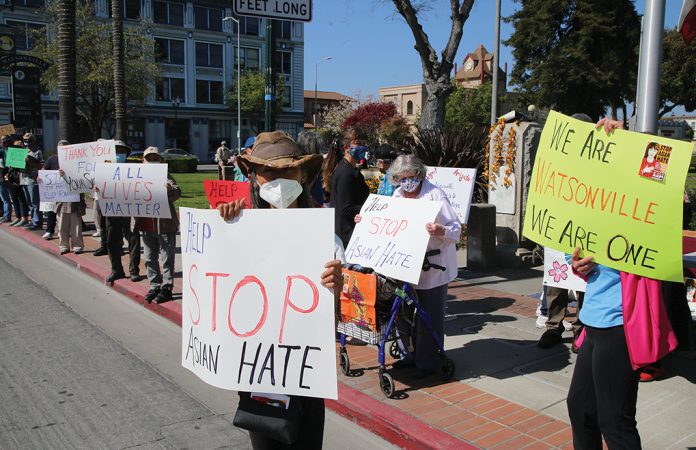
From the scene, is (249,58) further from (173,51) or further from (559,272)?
(559,272)

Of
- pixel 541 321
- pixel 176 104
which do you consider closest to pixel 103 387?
pixel 541 321

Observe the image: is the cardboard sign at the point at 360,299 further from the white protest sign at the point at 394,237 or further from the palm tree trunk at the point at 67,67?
the palm tree trunk at the point at 67,67

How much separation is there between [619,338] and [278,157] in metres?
1.83

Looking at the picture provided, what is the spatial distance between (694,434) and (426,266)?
214 cm

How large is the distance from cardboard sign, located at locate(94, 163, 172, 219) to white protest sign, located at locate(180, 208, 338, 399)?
16.7 ft

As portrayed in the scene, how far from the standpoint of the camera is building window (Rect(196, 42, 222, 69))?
210 feet

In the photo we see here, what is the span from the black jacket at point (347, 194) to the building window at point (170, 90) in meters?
59.9

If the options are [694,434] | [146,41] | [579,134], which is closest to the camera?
[579,134]

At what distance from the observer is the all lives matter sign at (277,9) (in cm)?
576

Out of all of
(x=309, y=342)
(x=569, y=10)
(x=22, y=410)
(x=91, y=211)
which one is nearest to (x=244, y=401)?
(x=309, y=342)

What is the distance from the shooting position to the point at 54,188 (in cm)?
1088

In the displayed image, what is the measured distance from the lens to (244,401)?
266 cm

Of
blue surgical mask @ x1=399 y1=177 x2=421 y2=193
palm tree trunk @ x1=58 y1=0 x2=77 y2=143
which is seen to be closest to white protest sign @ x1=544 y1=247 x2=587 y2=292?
blue surgical mask @ x1=399 y1=177 x2=421 y2=193

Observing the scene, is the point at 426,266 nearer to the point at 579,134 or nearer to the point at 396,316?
the point at 396,316
